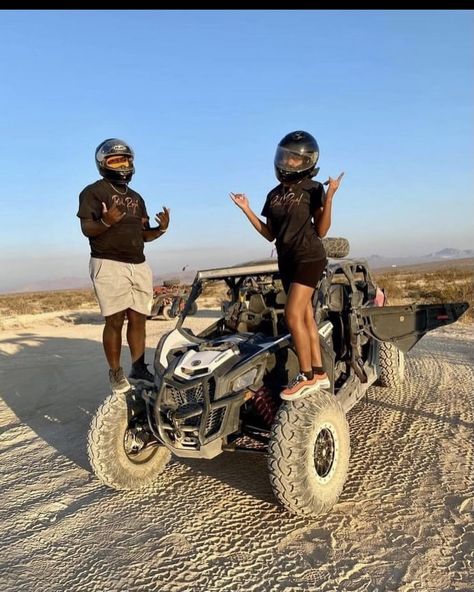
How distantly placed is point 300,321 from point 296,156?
50.7 inches

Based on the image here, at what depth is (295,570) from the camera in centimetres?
298

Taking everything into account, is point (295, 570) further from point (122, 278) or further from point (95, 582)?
point (122, 278)

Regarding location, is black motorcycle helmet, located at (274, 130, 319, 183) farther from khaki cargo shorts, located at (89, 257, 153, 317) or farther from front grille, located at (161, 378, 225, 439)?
front grille, located at (161, 378, 225, 439)

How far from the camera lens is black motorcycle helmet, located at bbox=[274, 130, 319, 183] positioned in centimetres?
402

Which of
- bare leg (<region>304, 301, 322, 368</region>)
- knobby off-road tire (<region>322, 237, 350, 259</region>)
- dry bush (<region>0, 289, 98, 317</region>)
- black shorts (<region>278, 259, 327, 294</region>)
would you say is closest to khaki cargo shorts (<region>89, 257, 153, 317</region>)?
black shorts (<region>278, 259, 327, 294</region>)

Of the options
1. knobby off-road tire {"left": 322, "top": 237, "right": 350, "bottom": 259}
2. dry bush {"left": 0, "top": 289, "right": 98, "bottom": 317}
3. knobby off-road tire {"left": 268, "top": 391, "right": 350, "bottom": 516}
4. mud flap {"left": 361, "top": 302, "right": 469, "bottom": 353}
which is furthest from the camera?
A: dry bush {"left": 0, "top": 289, "right": 98, "bottom": 317}

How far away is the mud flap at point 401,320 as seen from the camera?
5.36m

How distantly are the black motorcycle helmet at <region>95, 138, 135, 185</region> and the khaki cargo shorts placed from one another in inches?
27.8

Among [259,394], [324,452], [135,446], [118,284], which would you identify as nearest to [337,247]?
[259,394]

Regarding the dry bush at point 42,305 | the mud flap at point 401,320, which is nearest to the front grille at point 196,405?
the mud flap at point 401,320

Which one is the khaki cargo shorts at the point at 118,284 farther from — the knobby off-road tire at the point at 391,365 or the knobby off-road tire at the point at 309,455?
the knobby off-road tire at the point at 391,365

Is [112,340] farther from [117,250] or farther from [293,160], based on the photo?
[293,160]

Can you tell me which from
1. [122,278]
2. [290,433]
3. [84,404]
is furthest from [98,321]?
[290,433]

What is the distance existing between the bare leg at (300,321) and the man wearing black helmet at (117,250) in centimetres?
137
